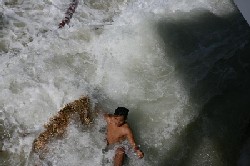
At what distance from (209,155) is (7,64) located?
3.95 meters

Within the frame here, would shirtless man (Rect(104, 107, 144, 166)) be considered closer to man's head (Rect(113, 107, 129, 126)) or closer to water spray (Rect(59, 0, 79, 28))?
man's head (Rect(113, 107, 129, 126))

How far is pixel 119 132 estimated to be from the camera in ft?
18.7

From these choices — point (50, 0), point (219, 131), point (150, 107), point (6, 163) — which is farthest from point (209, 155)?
point (50, 0)

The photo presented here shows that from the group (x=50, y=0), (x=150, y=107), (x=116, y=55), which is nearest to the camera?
(x=150, y=107)

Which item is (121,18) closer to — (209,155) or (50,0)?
(50,0)

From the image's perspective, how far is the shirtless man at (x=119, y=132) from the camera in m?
5.55

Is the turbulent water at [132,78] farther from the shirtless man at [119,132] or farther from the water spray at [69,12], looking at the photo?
the shirtless man at [119,132]

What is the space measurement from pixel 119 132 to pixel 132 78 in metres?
1.87

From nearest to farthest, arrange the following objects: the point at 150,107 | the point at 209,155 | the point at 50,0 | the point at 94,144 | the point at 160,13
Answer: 1. the point at 94,144
2. the point at 209,155
3. the point at 150,107
4. the point at 50,0
5. the point at 160,13

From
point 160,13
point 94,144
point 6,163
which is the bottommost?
point 6,163

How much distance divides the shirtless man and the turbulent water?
1.11 feet

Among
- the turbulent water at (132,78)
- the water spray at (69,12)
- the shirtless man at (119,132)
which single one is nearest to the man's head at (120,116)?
the shirtless man at (119,132)

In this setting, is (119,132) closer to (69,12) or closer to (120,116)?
(120,116)

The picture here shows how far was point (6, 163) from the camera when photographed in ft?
18.2
